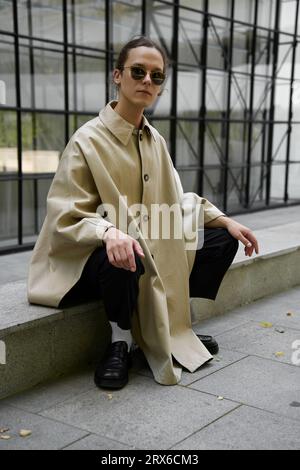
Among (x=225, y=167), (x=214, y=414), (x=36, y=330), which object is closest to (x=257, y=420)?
(x=214, y=414)

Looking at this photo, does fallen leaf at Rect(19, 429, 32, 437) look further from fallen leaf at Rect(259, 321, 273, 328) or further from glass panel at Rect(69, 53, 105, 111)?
glass panel at Rect(69, 53, 105, 111)

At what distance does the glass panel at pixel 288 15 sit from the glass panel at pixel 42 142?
6.72 meters

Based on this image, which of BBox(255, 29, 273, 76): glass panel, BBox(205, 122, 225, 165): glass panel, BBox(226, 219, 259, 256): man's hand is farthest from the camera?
BBox(255, 29, 273, 76): glass panel

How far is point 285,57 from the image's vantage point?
1391 cm

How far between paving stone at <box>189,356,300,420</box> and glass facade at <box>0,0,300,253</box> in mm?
4709

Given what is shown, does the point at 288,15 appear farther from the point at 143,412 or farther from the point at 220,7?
the point at 143,412

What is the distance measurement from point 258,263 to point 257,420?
2.12 meters

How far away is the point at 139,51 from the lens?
2.96 m

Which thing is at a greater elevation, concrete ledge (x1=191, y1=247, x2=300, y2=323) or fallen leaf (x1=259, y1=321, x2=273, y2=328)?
concrete ledge (x1=191, y1=247, x2=300, y2=323)

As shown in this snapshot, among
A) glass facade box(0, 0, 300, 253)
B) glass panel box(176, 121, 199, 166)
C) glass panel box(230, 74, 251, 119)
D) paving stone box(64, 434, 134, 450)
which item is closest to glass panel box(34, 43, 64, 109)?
glass facade box(0, 0, 300, 253)

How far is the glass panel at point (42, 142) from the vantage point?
947 centimetres

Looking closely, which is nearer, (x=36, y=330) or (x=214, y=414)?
(x=214, y=414)

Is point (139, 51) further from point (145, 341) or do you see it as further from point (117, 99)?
point (145, 341)

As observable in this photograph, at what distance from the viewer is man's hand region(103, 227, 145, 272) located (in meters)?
2.54
